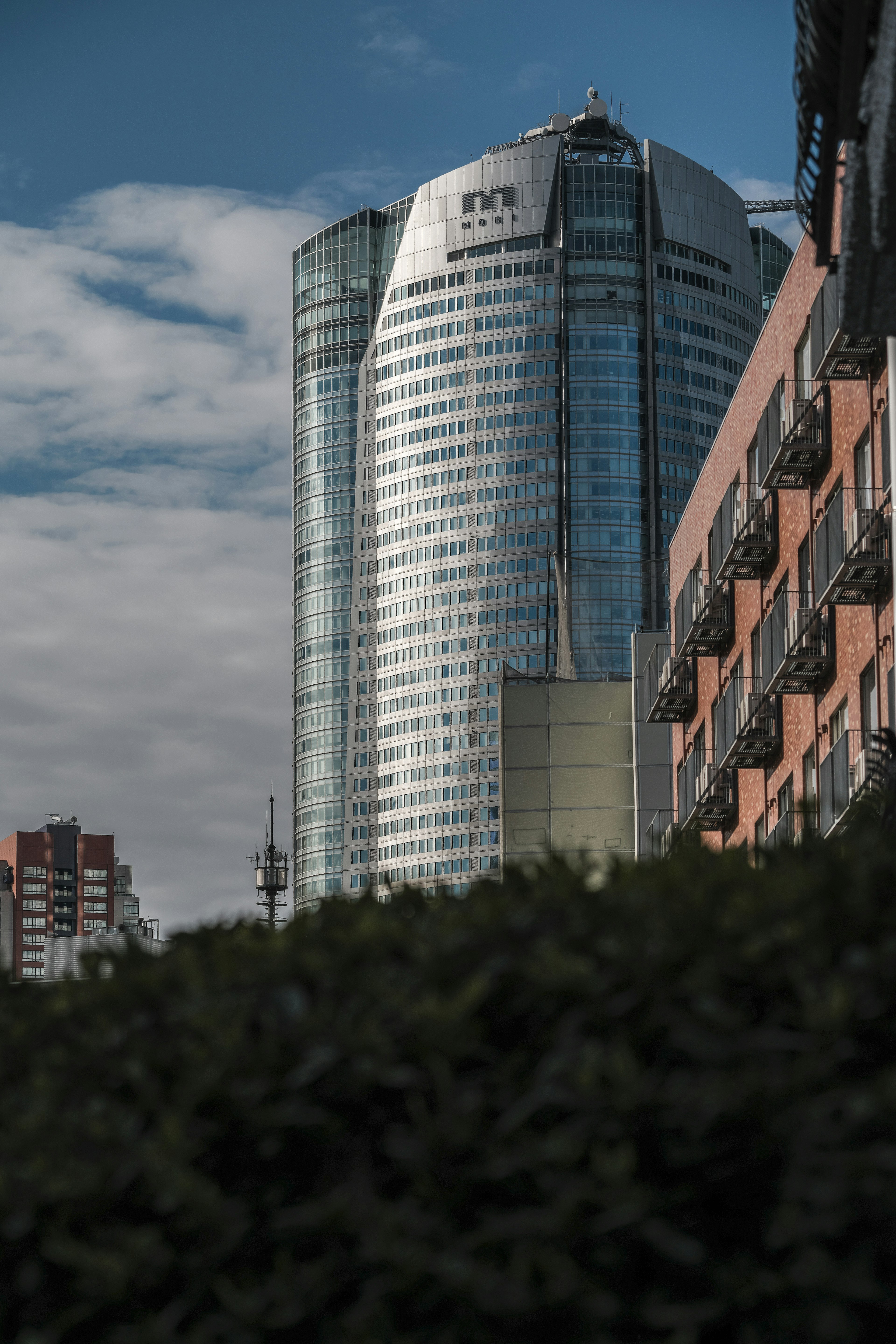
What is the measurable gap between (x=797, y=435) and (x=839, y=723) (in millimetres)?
5558

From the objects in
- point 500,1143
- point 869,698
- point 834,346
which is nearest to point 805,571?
point 869,698

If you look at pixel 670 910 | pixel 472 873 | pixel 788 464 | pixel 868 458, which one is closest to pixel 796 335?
pixel 788 464

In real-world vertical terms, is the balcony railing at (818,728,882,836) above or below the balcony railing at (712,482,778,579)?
below

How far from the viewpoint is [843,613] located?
1299 inches

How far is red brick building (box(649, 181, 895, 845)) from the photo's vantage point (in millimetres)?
30688

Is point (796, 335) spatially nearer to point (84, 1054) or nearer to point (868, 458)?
point (868, 458)

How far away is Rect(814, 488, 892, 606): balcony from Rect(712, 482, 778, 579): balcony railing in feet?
16.2

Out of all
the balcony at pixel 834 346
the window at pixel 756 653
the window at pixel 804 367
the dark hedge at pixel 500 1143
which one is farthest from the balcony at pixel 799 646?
the dark hedge at pixel 500 1143

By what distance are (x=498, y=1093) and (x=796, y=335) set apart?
32.4 m

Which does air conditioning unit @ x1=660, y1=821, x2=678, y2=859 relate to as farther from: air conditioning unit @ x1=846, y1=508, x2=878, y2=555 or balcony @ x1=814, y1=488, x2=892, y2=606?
air conditioning unit @ x1=846, y1=508, x2=878, y2=555

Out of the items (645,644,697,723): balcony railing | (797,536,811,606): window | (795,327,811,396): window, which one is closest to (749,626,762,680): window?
(797,536,811,606): window

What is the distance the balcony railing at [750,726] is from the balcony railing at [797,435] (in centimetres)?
450

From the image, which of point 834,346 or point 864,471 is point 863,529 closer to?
point 864,471

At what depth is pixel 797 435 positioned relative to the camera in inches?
1351
